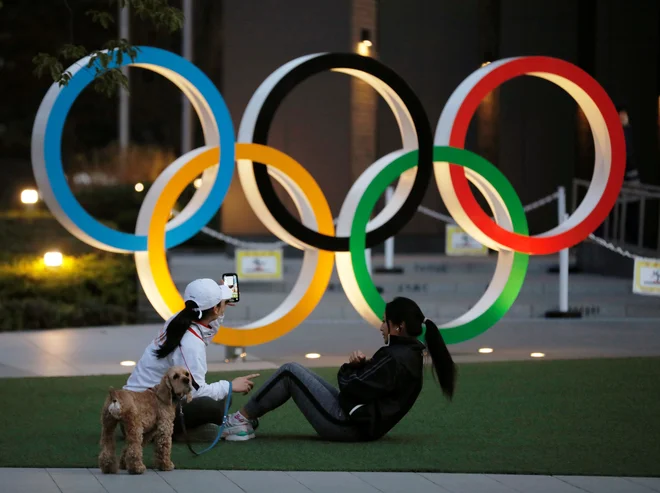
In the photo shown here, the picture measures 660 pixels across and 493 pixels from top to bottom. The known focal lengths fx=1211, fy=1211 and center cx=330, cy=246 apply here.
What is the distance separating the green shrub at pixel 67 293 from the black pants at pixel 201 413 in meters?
7.00

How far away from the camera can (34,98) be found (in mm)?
30234

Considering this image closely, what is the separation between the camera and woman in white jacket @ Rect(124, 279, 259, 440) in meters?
7.86

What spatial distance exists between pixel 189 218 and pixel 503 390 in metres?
3.34

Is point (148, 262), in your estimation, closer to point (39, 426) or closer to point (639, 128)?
point (39, 426)

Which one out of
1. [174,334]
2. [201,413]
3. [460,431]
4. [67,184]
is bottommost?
[460,431]

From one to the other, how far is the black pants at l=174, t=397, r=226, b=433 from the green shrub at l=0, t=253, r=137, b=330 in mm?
6996

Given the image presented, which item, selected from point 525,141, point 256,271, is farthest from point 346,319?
point 525,141

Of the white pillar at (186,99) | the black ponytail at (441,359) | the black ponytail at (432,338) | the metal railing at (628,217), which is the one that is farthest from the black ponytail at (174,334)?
the white pillar at (186,99)

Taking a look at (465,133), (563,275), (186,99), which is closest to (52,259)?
(465,133)

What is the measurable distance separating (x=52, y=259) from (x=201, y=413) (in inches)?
301

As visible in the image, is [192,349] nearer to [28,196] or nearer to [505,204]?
[505,204]

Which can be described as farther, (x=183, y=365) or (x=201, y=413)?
(x=201, y=413)

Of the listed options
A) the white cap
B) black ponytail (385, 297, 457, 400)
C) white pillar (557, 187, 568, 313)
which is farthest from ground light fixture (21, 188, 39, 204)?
black ponytail (385, 297, 457, 400)

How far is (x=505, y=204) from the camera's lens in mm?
12359
